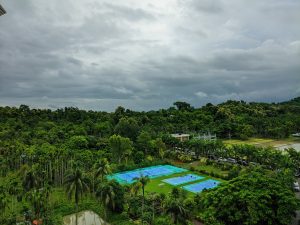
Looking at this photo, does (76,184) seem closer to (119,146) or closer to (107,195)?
(107,195)

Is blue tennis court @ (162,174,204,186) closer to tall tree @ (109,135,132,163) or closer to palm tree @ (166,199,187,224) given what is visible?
tall tree @ (109,135,132,163)

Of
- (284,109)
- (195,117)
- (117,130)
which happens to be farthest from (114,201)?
(284,109)

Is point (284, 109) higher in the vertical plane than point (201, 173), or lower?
higher

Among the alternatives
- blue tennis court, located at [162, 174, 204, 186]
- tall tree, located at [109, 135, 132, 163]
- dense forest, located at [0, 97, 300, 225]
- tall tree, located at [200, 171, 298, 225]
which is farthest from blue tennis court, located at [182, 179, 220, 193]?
tall tree, located at [200, 171, 298, 225]

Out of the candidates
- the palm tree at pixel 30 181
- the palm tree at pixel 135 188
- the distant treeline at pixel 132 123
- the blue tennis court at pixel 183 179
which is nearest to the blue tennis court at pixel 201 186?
the blue tennis court at pixel 183 179

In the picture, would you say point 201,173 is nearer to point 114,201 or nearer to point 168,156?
point 168,156

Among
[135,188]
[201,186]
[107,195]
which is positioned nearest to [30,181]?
[107,195]
